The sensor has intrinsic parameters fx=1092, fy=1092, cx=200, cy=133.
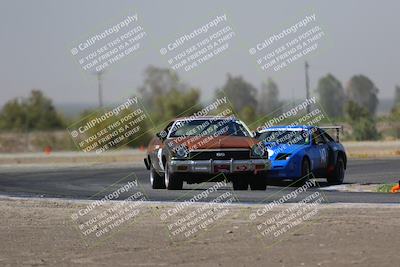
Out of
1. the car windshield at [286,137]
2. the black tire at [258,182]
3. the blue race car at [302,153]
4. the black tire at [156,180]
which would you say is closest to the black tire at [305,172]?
the blue race car at [302,153]

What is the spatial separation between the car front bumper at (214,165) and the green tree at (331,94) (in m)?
149

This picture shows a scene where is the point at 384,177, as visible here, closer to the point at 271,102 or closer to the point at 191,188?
the point at 191,188

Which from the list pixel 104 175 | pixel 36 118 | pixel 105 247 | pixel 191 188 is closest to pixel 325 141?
pixel 191 188

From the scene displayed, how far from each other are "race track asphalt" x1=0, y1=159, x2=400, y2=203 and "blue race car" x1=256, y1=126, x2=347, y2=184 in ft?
1.30

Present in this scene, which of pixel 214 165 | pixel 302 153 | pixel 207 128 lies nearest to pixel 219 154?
pixel 214 165

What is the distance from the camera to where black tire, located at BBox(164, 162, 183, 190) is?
2366cm

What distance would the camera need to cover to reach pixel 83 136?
83.2 metres

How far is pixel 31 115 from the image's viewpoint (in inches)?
3875

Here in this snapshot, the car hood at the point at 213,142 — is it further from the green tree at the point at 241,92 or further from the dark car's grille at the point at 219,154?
the green tree at the point at 241,92

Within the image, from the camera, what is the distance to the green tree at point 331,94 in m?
172

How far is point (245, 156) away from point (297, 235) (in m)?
→ 8.16

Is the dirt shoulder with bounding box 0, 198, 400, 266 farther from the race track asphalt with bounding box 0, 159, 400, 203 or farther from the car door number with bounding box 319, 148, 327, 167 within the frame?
the car door number with bounding box 319, 148, 327, 167

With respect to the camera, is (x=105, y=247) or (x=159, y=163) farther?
(x=159, y=163)

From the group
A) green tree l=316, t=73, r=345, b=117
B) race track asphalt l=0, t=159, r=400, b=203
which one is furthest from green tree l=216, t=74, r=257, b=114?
race track asphalt l=0, t=159, r=400, b=203
